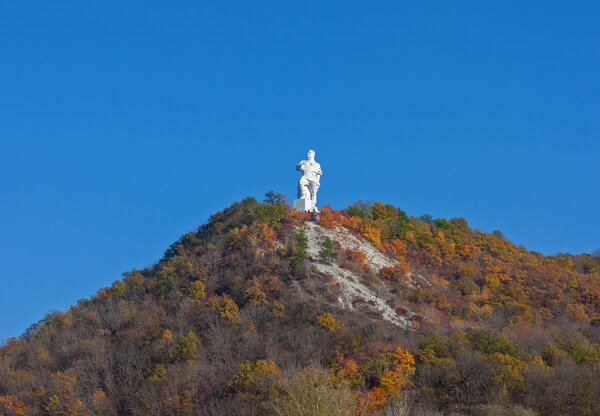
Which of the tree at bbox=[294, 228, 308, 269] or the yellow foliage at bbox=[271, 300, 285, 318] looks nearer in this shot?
the yellow foliage at bbox=[271, 300, 285, 318]

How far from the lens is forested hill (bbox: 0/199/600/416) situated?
82.2 feet

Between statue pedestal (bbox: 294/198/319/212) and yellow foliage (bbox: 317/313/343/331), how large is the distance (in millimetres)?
12089

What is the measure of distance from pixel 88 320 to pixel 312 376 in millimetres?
18889

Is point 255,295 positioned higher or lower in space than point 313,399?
higher

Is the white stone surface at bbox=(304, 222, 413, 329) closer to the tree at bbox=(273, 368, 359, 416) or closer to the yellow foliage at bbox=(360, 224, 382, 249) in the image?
the yellow foliage at bbox=(360, 224, 382, 249)

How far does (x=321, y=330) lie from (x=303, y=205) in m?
13.2

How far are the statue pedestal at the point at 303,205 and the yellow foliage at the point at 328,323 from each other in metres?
12.1

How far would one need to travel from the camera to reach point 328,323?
3086 cm

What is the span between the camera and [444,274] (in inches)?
1668

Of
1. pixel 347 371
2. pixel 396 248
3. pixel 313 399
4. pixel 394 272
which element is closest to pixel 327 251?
pixel 394 272

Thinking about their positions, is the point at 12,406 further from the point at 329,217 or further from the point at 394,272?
the point at 329,217

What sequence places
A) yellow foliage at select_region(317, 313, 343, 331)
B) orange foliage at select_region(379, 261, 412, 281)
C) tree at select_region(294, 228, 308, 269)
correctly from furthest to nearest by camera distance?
1. orange foliage at select_region(379, 261, 412, 281)
2. tree at select_region(294, 228, 308, 269)
3. yellow foliage at select_region(317, 313, 343, 331)

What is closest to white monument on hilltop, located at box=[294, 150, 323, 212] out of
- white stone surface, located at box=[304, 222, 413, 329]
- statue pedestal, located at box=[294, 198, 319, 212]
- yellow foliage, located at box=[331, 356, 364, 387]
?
statue pedestal, located at box=[294, 198, 319, 212]

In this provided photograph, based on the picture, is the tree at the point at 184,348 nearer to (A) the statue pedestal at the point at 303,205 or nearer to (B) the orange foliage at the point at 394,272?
(B) the orange foliage at the point at 394,272
